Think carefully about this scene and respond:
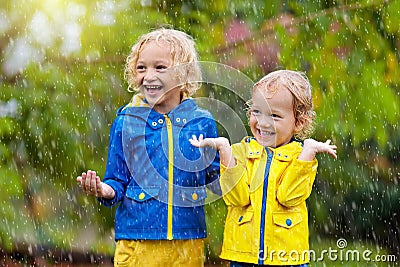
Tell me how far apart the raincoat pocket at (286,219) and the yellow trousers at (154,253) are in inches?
18.1

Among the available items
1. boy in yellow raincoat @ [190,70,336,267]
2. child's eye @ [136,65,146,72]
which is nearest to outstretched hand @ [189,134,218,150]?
boy in yellow raincoat @ [190,70,336,267]

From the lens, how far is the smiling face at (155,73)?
3.98 meters

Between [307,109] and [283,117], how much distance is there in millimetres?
147

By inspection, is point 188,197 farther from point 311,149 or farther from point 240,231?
point 311,149

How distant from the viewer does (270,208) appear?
3.83 m

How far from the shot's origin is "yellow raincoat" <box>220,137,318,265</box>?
3.81 metres

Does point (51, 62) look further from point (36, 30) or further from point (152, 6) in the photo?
point (152, 6)

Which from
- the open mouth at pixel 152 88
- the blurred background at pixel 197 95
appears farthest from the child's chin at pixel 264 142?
the blurred background at pixel 197 95

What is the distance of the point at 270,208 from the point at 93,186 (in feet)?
2.69

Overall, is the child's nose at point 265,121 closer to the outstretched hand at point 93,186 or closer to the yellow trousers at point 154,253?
the yellow trousers at point 154,253

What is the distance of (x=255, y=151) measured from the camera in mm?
3916
